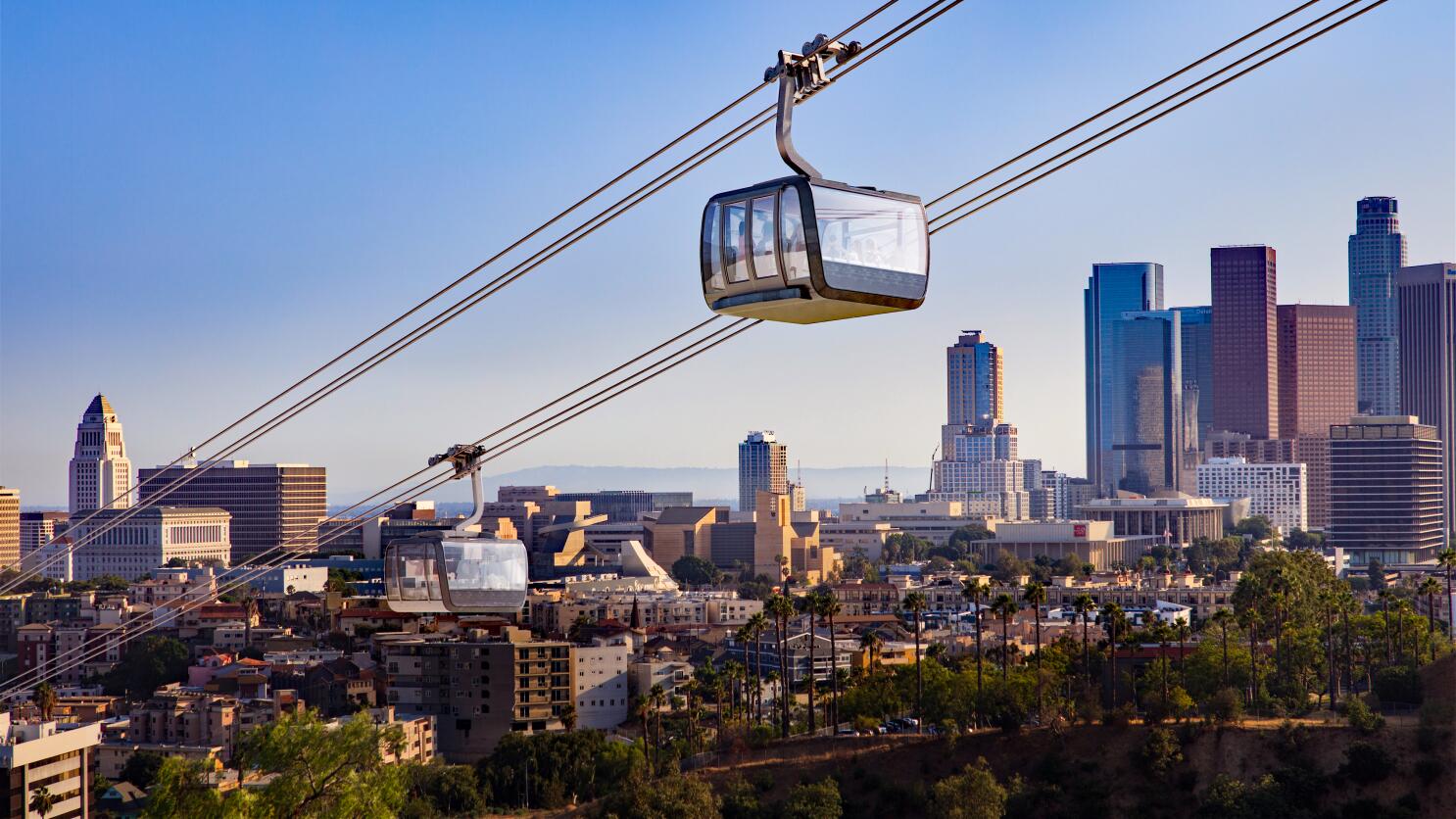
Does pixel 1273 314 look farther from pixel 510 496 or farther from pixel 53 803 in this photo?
pixel 53 803

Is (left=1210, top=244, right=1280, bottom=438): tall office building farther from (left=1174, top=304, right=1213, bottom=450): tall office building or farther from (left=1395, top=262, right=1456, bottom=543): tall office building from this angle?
(left=1395, top=262, right=1456, bottom=543): tall office building

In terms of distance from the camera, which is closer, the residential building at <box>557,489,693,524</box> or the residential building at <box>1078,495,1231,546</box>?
the residential building at <box>1078,495,1231,546</box>

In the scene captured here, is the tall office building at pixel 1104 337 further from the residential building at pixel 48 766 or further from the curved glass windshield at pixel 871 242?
the curved glass windshield at pixel 871 242

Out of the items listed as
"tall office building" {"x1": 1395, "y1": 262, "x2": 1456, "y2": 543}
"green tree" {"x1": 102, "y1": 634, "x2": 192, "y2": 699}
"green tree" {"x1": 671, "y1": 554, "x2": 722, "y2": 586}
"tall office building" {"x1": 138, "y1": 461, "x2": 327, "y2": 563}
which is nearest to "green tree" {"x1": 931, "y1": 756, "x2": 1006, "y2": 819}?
"green tree" {"x1": 102, "y1": 634, "x2": 192, "y2": 699}

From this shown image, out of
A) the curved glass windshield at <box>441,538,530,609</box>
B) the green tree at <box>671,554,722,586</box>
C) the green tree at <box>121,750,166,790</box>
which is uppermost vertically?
the curved glass windshield at <box>441,538,530,609</box>

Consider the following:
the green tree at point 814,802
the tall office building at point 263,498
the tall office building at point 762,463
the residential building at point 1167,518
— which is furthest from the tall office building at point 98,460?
the green tree at point 814,802

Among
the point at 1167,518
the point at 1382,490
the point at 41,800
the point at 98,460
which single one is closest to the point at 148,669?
the point at 41,800

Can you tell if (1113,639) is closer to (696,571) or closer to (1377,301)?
(696,571)
